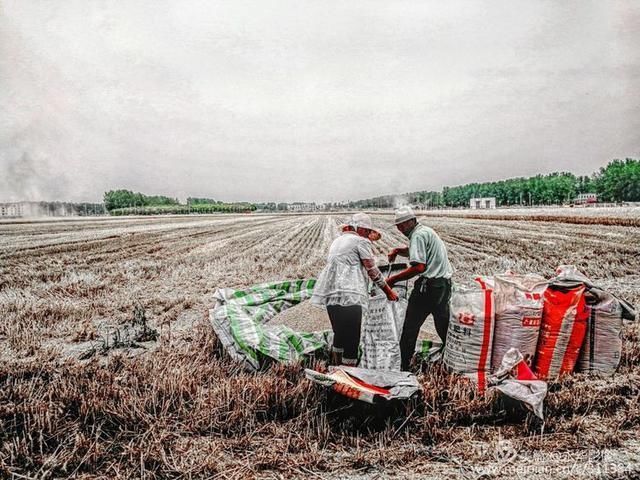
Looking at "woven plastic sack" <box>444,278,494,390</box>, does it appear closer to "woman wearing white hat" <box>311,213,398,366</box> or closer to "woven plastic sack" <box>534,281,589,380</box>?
"woven plastic sack" <box>534,281,589,380</box>

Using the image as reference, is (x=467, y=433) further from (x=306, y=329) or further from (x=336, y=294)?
(x=306, y=329)

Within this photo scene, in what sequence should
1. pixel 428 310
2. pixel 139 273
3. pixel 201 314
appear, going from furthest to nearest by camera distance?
pixel 139 273, pixel 201 314, pixel 428 310

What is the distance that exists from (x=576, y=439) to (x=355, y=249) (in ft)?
6.57

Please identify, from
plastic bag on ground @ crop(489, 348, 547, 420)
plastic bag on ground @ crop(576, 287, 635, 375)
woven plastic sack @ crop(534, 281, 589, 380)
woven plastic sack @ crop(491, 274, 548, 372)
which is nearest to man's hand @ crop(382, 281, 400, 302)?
woven plastic sack @ crop(491, 274, 548, 372)

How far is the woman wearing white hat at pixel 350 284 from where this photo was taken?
3.70 meters

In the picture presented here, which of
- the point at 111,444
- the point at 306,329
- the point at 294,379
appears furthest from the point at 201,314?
the point at 111,444

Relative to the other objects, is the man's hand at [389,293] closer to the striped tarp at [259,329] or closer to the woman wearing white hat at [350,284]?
the woman wearing white hat at [350,284]

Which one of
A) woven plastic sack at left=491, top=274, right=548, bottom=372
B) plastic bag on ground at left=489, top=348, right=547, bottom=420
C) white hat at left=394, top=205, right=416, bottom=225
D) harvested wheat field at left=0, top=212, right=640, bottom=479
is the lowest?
harvested wheat field at left=0, top=212, right=640, bottom=479

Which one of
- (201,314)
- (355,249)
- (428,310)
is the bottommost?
(201,314)

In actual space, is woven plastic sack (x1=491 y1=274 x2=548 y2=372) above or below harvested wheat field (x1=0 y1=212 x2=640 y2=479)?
above

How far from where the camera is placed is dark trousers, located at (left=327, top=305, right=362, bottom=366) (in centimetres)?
372

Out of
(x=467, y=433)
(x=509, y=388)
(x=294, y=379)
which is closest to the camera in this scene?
(x=467, y=433)

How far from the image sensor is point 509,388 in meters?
3.08

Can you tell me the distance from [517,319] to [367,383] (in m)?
1.44
